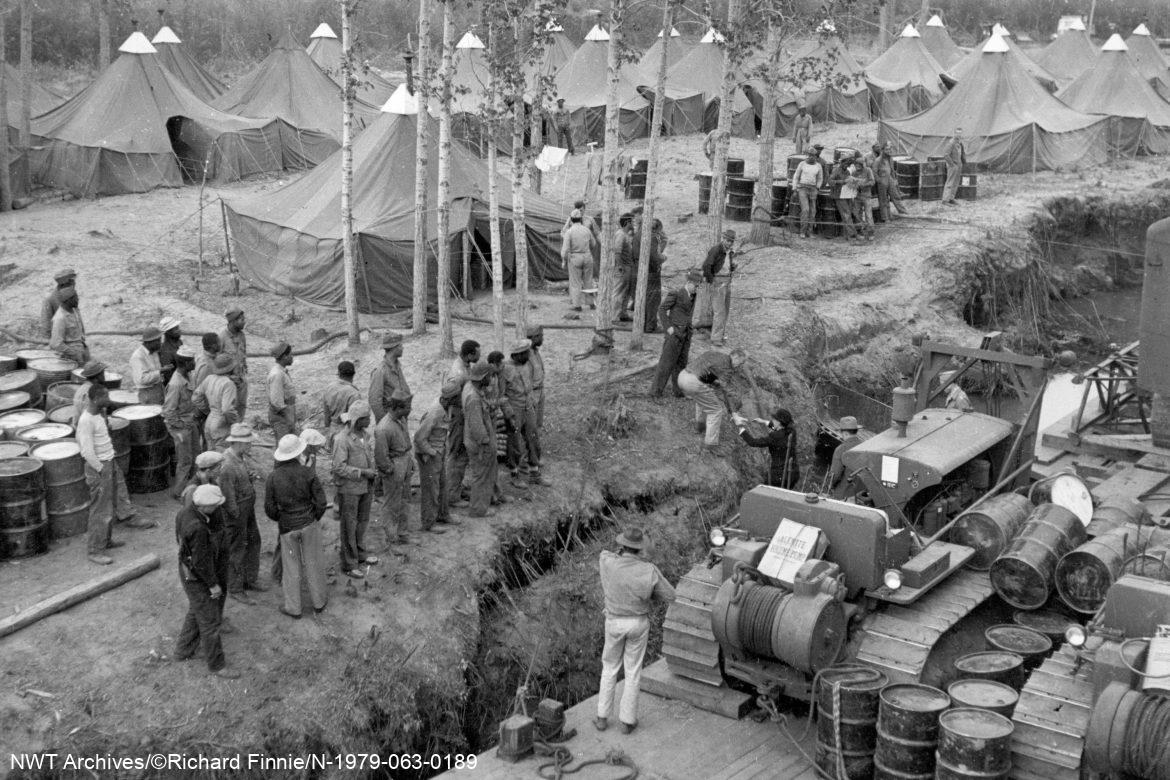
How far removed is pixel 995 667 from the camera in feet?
33.6

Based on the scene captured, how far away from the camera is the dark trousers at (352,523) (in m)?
11.9

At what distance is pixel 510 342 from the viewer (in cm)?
1805

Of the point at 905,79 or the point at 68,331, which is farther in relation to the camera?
the point at 905,79

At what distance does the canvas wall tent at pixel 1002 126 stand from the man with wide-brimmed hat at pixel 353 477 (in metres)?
23.7

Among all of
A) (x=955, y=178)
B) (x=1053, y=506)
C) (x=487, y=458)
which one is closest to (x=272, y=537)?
(x=487, y=458)

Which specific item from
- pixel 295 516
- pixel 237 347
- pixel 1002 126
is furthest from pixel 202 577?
pixel 1002 126

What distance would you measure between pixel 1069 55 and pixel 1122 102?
11464 mm

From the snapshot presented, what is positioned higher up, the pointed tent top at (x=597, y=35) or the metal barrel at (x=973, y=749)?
the pointed tent top at (x=597, y=35)

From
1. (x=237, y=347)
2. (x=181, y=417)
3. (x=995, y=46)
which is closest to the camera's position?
(x=181, y=417)

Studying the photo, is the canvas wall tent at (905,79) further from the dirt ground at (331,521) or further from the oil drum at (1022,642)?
the oil drum at (1022,642)

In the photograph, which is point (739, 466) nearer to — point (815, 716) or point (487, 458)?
point (487, 458)

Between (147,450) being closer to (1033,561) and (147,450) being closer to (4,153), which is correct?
(1033,561)

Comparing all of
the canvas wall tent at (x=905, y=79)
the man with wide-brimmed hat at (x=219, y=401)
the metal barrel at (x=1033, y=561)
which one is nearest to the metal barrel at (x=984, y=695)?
the metal barrel at (x=1033, y=561)

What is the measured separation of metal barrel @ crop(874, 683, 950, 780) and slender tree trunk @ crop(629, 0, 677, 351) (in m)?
8.92
